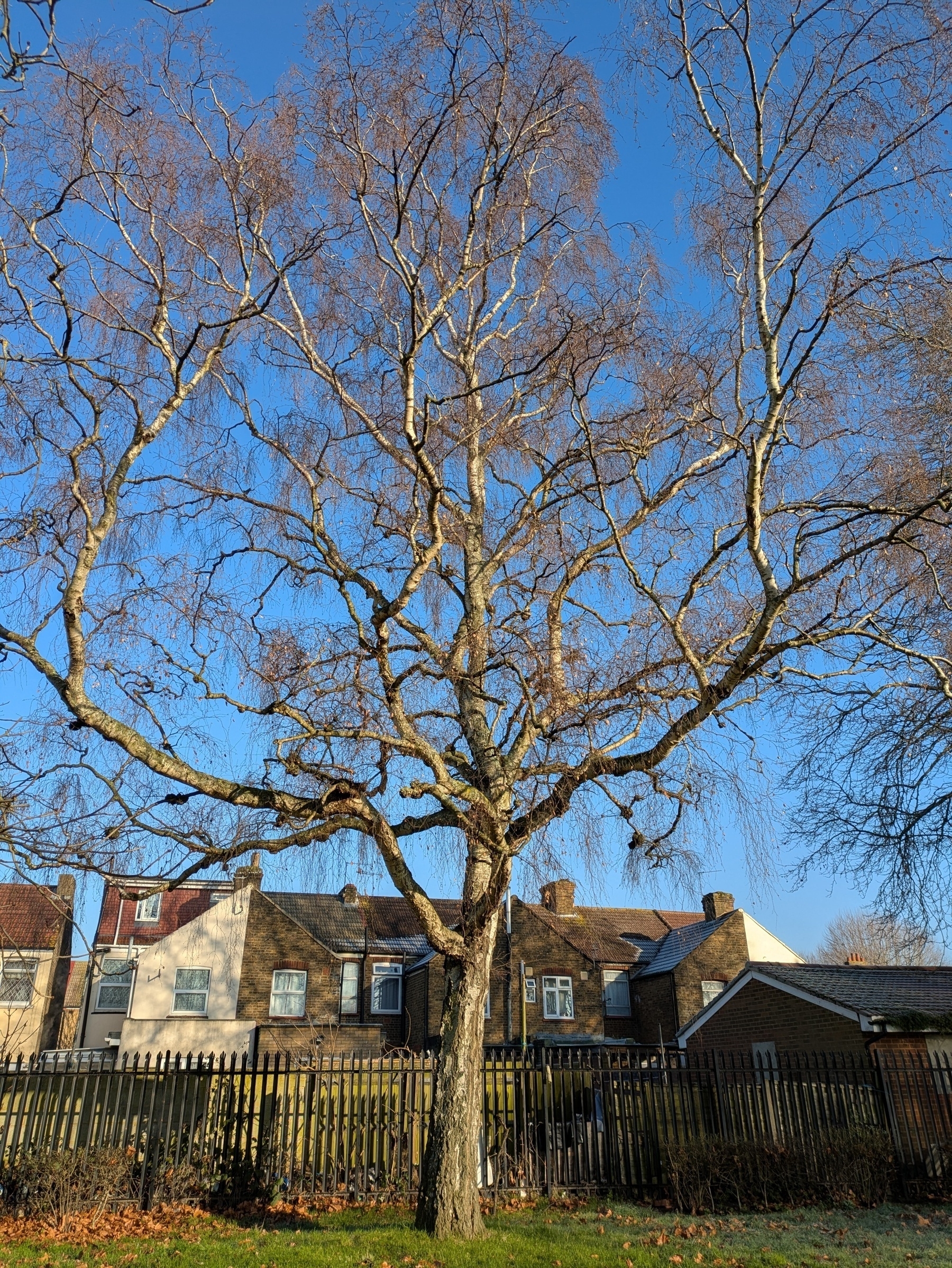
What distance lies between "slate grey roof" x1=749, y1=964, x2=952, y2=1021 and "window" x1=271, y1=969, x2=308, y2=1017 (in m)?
15.5

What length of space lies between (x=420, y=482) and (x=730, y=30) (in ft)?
16.6

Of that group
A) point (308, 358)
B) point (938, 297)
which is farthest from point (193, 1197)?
point (938, 297)

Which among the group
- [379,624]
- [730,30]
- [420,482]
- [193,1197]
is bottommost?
[193,1197]

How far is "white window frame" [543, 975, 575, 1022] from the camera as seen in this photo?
1251 inches

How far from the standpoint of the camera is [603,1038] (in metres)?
31.4

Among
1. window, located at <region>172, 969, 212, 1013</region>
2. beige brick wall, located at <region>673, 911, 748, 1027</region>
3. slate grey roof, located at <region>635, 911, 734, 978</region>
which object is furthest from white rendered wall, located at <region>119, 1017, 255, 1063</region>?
beige brick wall, located at <region>673, 911, 748, 1027</region>

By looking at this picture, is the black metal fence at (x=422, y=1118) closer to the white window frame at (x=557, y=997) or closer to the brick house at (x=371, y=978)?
the brick house at (x=371, y=978)

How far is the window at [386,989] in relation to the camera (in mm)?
32156

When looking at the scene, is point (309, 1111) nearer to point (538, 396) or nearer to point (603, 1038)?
point (538, 396)

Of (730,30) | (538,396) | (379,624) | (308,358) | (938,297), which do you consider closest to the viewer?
(730,30)

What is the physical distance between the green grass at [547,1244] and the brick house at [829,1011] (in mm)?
4877

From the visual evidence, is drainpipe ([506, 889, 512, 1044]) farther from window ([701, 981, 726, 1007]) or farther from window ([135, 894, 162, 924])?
window ([135, 894, 162, 924])

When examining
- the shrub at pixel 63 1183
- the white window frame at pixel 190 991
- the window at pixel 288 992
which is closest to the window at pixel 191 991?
the white window frame at pixel 190 991

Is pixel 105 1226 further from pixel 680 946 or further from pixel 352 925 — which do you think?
pixel 680 946
